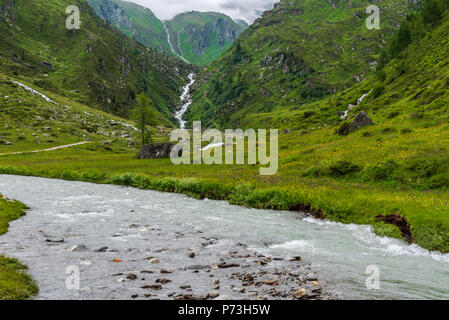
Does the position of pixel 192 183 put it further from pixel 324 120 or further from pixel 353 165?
pixel 324 120

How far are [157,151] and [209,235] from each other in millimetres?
61609

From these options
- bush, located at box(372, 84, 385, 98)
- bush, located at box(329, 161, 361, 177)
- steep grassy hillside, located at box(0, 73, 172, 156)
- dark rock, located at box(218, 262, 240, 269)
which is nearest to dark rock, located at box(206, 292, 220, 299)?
dark rock, located at box(218, 262, 240, 269)

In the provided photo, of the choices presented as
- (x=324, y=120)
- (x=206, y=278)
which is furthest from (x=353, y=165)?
(x=324, y=120)

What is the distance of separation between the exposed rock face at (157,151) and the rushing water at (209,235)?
47.2 m

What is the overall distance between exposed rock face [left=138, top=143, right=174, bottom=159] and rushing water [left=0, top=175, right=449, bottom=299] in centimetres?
4719

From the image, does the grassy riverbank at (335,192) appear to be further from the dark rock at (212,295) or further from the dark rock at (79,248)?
the dark rock at (79,248)

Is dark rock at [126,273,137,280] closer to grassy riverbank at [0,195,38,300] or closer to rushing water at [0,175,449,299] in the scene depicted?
rushing water at [0,175,449,299]

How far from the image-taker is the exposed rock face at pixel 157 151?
252ft

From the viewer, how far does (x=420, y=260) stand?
14352 millimetres

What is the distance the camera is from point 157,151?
7744cm

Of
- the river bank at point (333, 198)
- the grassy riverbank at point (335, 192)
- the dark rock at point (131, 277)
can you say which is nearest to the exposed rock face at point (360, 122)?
the grassy riverbank at point (335, 192)

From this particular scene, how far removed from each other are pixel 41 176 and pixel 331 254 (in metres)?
56.1

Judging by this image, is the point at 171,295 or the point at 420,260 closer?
the point at 171,295
